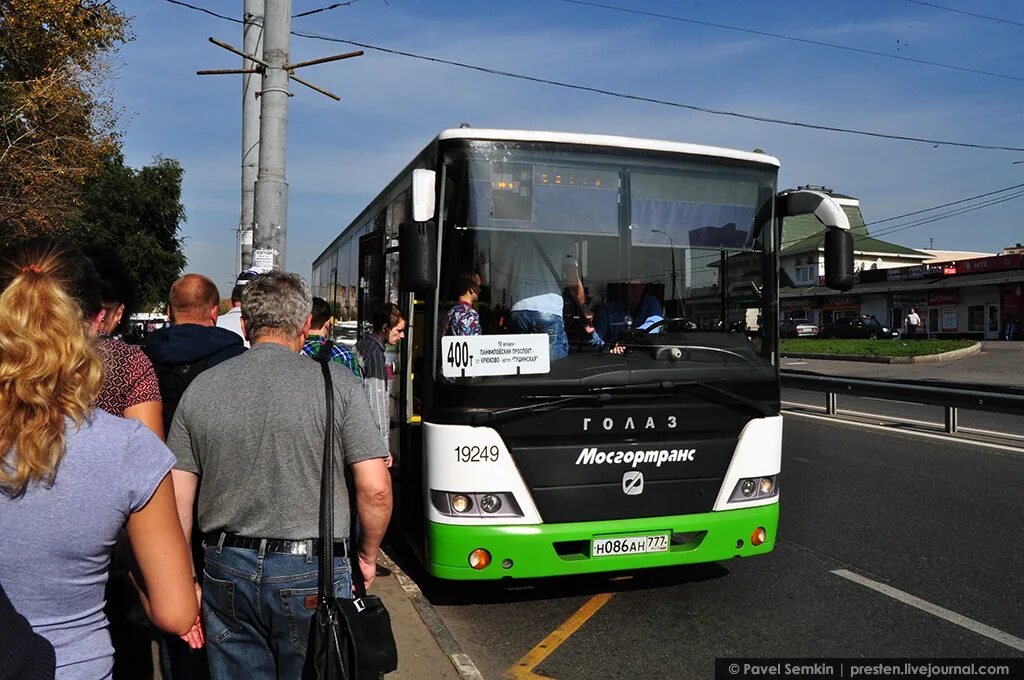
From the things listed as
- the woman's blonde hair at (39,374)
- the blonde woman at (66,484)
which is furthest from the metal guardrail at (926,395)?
the woman's blonde hair at (39,374)

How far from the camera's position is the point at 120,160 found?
3375 cm

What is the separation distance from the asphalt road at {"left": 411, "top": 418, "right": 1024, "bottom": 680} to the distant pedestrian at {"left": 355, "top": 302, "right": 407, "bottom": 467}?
1.27 meters

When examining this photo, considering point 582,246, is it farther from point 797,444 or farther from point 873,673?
point 797,444

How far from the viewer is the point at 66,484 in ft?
5.84

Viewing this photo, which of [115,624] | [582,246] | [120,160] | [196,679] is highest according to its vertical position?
[120,160]

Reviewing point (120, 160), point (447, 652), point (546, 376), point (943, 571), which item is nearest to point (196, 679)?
point (447, 652)

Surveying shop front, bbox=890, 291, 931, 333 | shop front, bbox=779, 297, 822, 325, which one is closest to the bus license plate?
shop front, bbox=890, 291, 931, 333

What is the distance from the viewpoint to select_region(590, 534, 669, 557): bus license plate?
497cm

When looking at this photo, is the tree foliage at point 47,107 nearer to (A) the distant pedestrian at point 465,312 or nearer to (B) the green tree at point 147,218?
(A) the distant pedestrian at point 465,312

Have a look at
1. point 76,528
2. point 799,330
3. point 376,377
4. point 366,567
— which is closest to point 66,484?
point 76,528

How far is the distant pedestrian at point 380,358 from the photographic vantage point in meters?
6.09

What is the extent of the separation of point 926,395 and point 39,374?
1323 centimetres

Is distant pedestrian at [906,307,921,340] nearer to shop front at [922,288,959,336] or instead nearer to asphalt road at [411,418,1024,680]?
shop front at [922,288,959,336]

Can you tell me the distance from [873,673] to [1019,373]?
26490 millimetres
